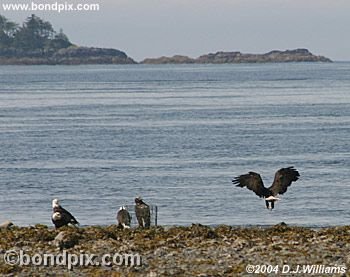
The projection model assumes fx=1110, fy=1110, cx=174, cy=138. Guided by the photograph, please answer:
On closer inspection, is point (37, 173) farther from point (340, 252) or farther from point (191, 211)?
point (340, 252)

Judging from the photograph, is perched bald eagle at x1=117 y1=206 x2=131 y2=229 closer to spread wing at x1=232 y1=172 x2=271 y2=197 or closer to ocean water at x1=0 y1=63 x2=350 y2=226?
spread wing at x1=232 y1=172 x2=271 y2=197

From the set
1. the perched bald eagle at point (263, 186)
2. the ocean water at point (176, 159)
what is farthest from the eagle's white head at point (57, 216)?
the ocean water at point (176, 159)

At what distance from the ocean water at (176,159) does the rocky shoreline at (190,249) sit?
756 centimetres

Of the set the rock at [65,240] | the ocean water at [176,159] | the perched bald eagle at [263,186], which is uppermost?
the perched bald eagle at [263,186]

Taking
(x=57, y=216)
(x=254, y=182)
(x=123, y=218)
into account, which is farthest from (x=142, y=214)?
(x=254, y=182)

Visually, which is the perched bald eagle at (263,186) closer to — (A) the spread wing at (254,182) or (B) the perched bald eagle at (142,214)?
(A) the spread wing at (254,182)

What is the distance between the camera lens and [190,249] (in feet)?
46.9

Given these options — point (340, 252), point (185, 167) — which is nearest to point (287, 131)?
point (185, 167)

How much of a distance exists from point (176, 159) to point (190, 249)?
899 inches

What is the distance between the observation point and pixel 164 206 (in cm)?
2591

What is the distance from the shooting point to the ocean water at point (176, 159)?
25.4 meters

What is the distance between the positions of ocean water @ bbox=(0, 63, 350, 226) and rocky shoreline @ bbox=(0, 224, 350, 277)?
24.8 feet

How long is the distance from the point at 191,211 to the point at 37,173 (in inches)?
374

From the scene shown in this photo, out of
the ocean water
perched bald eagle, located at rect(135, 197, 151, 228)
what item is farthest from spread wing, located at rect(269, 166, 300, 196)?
the ocean water
